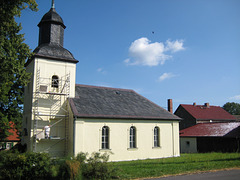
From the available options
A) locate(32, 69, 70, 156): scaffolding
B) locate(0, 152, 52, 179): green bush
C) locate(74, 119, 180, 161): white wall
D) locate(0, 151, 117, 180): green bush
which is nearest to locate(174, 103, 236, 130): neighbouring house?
locate(74, 119, 180, 161): white wall

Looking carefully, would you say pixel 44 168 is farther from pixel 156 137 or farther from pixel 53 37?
pixel 53 37

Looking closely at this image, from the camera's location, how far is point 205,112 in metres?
43.8

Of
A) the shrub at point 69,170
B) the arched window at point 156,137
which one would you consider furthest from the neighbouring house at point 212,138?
the shrub at point 69,170

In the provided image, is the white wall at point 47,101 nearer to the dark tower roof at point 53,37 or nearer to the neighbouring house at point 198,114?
the dark tower roof at point 53,37

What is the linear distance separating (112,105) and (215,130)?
54.1 ft

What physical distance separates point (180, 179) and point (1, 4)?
1337 centimetres

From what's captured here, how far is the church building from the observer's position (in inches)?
749

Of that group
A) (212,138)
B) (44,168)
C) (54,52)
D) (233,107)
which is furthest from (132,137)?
(233,107)

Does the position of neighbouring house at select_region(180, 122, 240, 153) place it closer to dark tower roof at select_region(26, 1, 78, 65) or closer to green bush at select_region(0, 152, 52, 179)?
dark tower roof at select_region(26, 1, 78, 65)

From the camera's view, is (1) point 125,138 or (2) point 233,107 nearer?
(1) point 125,138

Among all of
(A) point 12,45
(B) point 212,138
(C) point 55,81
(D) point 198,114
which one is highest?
(A) point 12,45

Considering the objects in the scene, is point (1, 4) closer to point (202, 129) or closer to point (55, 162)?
point (55, 162)

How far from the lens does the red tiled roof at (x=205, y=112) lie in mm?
41969

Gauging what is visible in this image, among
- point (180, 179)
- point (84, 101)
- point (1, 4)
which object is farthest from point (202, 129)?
point (1, 4)
